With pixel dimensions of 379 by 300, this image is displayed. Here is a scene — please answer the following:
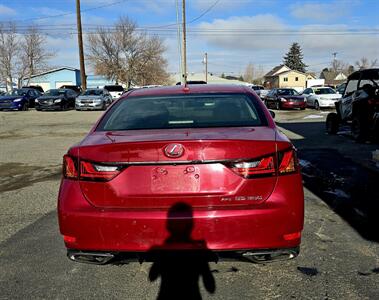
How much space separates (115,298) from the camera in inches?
128

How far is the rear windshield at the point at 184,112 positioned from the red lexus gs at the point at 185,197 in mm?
596

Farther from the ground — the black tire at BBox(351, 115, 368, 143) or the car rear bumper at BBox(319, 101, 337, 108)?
the black tire at BBox(351, 115, 368, 143)

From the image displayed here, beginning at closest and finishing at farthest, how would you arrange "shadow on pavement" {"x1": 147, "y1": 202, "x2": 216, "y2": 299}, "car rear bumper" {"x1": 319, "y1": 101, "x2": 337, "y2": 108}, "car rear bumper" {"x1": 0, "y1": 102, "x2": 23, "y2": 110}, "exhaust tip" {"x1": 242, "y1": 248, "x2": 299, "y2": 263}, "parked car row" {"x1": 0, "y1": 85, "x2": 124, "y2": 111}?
"shadow on pavement" {"x1": 147, "y1": 202, "x2": 216, "y2": 299} < "exhaust tip" {"x1": 242, "y1": 248, "x2": 299, "y2": 263} < "car rear bumper" {"x1": 319, "y1": 101, "x2": 337, "y2": 108} < "car rear bumper" {"x1": 0, "y1": 102, "x2": 23, "y2": 110} < "parked car row" {"x1": 0, "y1": 85, "x2": 124, "y2": 111}

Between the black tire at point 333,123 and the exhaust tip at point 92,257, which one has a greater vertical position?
the exhaust tip at point 92,257

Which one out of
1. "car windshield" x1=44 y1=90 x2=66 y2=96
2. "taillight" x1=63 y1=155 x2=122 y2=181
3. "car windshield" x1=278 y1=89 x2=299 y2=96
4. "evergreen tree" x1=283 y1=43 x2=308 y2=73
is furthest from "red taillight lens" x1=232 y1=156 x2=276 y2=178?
"evergreen tree" x1=283 y1=43 x2=308 y2=73

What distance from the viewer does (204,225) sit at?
2877mm

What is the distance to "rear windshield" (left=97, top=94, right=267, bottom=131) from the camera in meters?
3.69

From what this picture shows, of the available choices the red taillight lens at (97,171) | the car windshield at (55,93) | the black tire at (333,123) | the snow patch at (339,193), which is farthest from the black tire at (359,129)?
the car windshield at (55,93)

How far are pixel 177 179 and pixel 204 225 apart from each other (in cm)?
36

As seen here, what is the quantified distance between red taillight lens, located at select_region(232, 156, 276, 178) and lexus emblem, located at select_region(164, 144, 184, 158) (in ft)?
1.24

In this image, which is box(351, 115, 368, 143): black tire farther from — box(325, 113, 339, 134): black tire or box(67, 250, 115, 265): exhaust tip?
box(67, 250, 115, 265): exhaust tip

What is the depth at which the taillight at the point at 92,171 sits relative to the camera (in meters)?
2.98

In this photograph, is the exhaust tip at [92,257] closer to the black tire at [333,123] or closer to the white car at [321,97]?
the black tire at [333,123]

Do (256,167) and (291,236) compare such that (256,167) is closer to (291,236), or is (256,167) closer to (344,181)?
(291,236)
